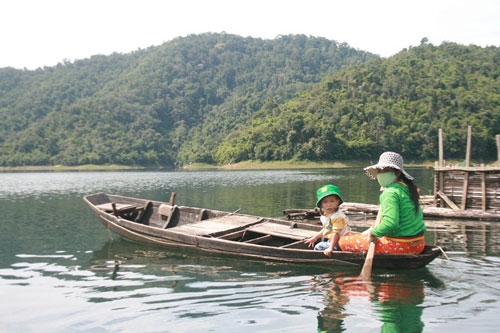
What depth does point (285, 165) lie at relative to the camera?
3949 inches

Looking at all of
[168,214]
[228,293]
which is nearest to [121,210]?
[168,214]

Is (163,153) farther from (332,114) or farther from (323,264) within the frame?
(323,264)

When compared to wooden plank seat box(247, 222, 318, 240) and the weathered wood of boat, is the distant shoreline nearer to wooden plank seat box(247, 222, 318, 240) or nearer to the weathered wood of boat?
the weathered wood of boat

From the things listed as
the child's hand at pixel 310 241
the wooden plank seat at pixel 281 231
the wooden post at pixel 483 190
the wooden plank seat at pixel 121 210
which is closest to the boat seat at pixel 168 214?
the wooden plank seat at pixel 121 210

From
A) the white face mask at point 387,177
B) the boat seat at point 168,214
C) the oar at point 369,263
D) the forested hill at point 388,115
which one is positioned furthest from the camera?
the forested hill at point 388,115

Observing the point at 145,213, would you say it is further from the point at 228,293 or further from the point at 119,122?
→ the point at 119,122

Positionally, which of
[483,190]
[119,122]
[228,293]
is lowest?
[228,293]

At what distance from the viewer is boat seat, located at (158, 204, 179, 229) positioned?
1667 centimetres

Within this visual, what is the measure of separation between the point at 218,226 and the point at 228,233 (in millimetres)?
940

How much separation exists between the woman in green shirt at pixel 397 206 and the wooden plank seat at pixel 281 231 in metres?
3.48

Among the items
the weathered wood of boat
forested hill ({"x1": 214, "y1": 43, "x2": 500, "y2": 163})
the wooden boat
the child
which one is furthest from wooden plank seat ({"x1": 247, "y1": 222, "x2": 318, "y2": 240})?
forested hill ({"x1": 214, "y1": 43, "x2": 500, "y2": 163})

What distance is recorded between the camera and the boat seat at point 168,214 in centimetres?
1667

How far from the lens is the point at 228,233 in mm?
13609

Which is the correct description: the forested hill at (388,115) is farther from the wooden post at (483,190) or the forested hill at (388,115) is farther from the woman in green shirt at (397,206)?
the woman in green shirt at (397,206)
